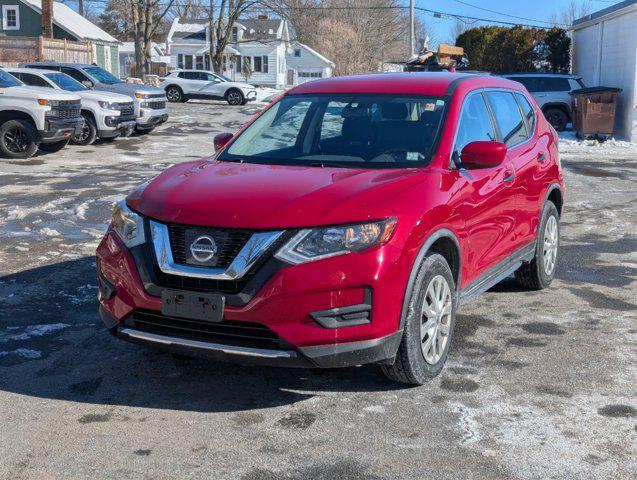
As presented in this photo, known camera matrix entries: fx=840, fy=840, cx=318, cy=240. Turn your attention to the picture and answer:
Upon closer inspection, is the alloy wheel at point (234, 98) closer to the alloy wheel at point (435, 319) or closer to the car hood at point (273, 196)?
the car hood at point (273, 196)

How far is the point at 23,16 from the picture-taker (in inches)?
1913

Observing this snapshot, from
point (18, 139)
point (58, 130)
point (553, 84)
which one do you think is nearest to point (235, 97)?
point (553, 84)

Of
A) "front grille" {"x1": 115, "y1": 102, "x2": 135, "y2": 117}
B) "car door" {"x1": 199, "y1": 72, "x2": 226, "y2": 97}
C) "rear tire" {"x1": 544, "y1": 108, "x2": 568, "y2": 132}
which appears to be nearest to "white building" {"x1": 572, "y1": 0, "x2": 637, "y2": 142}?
"rear tire" {"x1": 544, "y1": 108, "x2": 568, "y2": 132}

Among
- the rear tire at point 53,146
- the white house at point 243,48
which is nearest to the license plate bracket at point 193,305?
the rear tire at point 53,146

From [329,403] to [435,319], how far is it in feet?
2.59

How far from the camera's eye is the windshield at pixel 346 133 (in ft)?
17.4

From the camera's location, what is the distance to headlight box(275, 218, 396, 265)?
4.20 m

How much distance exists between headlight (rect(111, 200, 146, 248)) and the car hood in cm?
6

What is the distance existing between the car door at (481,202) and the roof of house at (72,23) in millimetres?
45151

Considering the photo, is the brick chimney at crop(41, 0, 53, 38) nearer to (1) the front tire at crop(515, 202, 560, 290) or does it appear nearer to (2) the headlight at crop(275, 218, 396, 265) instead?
(1) the front tire at crop(515, 202, 560, 290)

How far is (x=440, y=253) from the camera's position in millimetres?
5055

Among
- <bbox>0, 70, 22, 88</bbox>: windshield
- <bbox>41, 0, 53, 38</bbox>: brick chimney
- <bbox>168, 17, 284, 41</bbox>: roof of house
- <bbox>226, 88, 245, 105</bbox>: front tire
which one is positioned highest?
<bbox>168, 17, 284, 41</bbox>: roof of house

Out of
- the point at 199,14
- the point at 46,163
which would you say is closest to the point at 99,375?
the point at 46,163

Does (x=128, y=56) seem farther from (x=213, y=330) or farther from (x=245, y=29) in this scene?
(x=213, y=330)
